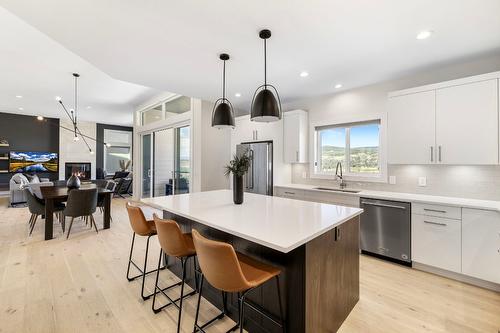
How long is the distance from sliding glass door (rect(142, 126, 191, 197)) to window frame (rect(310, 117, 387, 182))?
9.25 ft

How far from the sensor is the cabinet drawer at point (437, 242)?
104 inches

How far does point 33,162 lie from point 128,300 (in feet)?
32.8

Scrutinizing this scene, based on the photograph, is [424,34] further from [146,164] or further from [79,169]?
[79,169]

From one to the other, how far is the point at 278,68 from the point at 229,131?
2422 mm

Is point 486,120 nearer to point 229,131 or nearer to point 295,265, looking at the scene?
point 295,265

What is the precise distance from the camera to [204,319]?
6.72ft

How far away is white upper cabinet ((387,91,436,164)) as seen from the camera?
9.85 ft

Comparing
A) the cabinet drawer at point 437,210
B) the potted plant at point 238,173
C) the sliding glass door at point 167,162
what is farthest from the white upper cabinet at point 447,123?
the sliding glass door at point 167,162

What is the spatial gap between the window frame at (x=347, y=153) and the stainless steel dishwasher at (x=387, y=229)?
68 cm

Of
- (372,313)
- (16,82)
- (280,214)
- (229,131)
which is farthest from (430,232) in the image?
(16,82)

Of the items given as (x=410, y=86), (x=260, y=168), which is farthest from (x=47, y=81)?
(x=410, y=86)

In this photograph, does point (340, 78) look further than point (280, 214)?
Yes

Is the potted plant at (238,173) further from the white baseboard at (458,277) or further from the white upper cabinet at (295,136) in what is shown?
the white baseboard at (458,277)

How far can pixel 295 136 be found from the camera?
4414 mm
